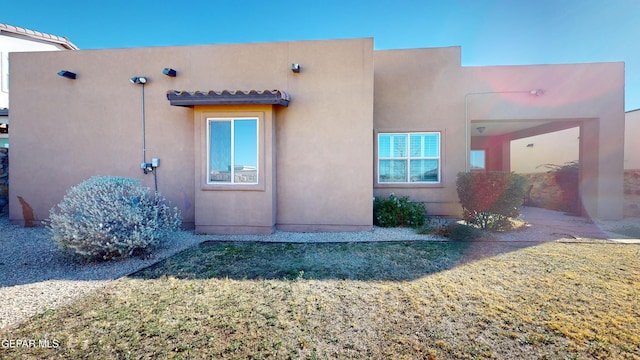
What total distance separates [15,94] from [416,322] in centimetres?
1280

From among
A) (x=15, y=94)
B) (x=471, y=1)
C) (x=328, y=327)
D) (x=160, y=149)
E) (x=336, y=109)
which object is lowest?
(x=328, y=327)

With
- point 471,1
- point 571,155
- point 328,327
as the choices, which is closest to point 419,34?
point 471,1

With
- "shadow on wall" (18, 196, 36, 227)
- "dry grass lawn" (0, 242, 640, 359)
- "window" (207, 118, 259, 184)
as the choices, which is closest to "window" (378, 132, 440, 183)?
"dry grass lawn" (0, 242, 640, 359)

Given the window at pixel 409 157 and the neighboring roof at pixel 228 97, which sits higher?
the neighboring roof at pixel 228 97

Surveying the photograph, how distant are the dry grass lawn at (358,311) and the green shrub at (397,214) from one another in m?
2.95

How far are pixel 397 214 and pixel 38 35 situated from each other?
22187 millimetres

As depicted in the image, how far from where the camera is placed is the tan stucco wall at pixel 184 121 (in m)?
7.77

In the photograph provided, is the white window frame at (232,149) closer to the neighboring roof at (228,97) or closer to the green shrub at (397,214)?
the neighboring roof at (228,97)

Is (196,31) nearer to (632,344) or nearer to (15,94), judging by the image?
(15,94)

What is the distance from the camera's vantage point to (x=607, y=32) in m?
9.49

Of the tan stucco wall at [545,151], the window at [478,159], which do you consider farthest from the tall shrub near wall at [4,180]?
the tan stucco wall at [545,151]

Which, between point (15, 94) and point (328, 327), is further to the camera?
point (15, 94)

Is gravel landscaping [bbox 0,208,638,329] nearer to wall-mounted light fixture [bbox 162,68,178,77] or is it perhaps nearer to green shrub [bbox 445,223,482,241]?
Result: green shrub [bbox 445,223,482,241]

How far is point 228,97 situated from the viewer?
696cm
